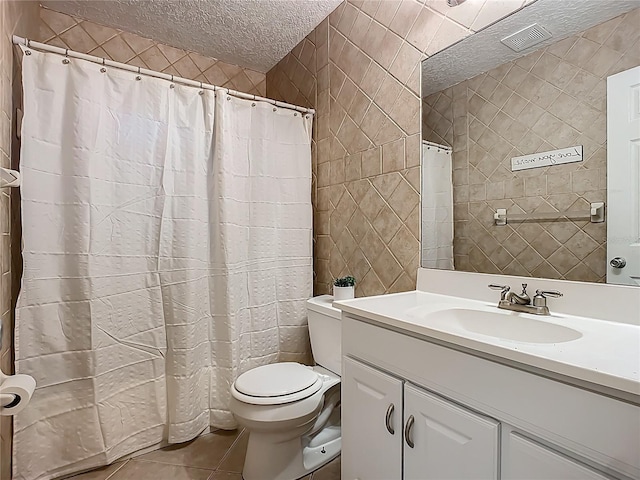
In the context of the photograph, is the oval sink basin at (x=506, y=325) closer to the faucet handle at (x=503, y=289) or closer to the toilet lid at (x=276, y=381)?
the faucet handle at (x=503, y=289)

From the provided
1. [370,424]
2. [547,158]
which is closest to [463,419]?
[370,424]

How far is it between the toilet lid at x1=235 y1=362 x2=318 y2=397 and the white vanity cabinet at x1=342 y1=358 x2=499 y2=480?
11.6 inches

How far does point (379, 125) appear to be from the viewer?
173 cm

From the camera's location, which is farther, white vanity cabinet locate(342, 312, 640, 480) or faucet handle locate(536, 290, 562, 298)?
faucet handle locate(536, 290, 562, 298)

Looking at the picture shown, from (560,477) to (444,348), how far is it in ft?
1.06

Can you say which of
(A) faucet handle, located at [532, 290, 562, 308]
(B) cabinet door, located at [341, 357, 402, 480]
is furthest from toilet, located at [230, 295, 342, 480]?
(A) faucet handle, located at [532, 290, 562, 308]

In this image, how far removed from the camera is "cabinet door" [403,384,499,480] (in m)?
0.80

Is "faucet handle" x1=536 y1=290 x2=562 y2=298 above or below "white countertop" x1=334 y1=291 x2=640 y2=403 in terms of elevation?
above

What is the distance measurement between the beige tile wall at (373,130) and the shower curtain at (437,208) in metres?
0.04

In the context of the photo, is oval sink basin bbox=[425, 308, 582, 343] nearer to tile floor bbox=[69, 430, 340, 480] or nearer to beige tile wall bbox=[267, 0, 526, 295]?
beige tile wall bbox=[267, 0, 526, 295]

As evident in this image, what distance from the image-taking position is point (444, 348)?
898 mm

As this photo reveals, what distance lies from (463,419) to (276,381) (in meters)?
0.87

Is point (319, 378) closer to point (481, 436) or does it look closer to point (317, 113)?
point (481, 436)

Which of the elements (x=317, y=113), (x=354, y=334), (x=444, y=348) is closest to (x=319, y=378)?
(x=354, y=334)
